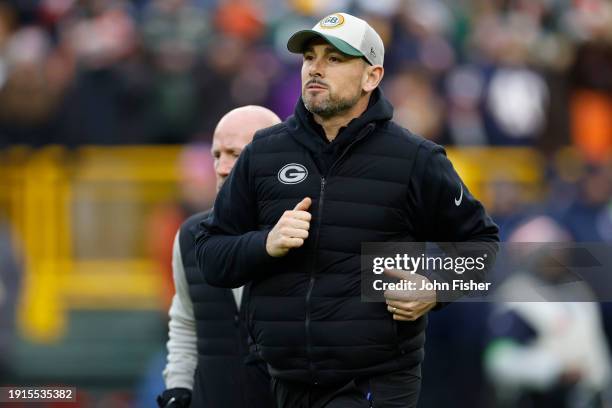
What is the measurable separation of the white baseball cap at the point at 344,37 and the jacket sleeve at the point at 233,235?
1.69 ft

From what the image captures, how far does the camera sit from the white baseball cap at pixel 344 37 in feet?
19.2

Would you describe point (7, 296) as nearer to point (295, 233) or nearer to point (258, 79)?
point (258, 79)

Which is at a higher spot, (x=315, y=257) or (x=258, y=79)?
(x=258, y=79)

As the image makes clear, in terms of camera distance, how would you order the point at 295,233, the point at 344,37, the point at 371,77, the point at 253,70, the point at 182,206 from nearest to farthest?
the point at 295,233, the point at 344,37, the point at 371,77, the point at 182,206, the point at 253,70

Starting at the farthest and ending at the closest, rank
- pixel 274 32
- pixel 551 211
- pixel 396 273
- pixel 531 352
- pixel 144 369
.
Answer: pixel 274 32, pixel 144 369, pixel 551 211, pixel 531 352, pixel 396 273

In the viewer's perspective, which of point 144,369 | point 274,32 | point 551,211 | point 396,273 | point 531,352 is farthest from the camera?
point 274,32

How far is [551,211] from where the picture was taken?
40.8ft

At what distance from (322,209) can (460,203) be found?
22.4 inches

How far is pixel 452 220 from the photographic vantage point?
5.93 meters

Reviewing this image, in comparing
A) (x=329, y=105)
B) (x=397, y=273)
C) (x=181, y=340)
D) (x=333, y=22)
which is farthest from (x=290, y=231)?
(x=181, y=340)

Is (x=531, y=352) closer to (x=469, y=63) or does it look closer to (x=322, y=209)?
(x=469, y=63)

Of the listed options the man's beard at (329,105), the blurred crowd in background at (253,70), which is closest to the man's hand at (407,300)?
the man's beard at (329,105)

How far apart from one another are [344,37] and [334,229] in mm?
771

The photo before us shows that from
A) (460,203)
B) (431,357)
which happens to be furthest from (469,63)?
(460,203)
